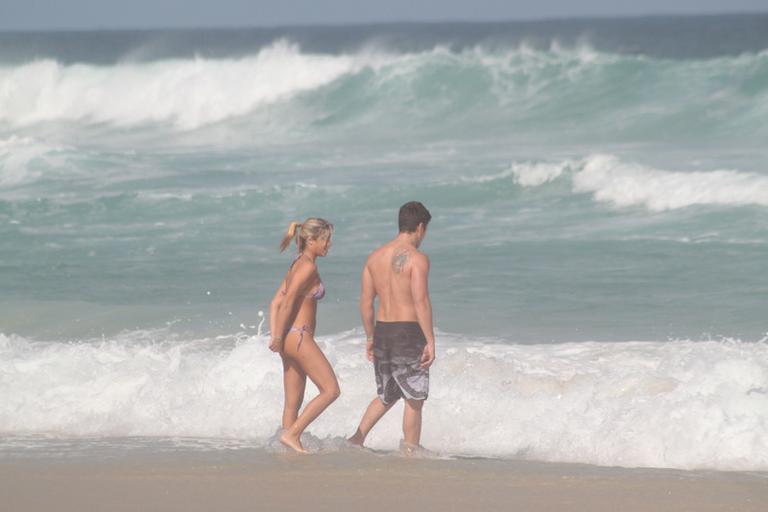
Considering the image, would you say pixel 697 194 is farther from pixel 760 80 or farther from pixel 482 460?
pixel 760 80

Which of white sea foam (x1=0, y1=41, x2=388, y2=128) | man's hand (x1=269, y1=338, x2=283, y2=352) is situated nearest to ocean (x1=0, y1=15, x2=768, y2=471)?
man's hand (x1=269, y1=338, x2=283, y2=352)

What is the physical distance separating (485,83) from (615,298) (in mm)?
21907

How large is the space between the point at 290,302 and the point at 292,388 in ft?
1.60

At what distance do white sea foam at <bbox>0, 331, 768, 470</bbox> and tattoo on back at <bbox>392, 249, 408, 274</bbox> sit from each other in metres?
1.26

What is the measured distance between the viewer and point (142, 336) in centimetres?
1011

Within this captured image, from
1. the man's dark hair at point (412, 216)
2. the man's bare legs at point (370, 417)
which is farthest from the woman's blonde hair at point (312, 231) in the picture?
the man's bare legs at point (370, 417)

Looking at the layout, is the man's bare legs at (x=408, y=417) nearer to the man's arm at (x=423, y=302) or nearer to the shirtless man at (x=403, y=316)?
the shirtless man at (x=403, y=316)

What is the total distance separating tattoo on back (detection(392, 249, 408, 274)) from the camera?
659 centimetres

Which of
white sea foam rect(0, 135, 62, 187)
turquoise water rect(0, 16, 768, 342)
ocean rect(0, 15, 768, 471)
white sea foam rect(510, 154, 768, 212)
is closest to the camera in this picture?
ocean rect(0, 15, 768, 471)

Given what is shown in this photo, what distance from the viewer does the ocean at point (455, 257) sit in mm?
7793

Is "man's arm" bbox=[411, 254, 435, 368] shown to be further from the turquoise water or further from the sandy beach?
the turquoise water

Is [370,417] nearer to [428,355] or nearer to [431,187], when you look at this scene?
[428,355]

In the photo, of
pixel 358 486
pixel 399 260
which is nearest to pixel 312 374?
pixel 399 260

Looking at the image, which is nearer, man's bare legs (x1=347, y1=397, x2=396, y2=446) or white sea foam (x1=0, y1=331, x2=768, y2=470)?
man's bare legs (x1=347, y1=397, x2=396, y2=446)
